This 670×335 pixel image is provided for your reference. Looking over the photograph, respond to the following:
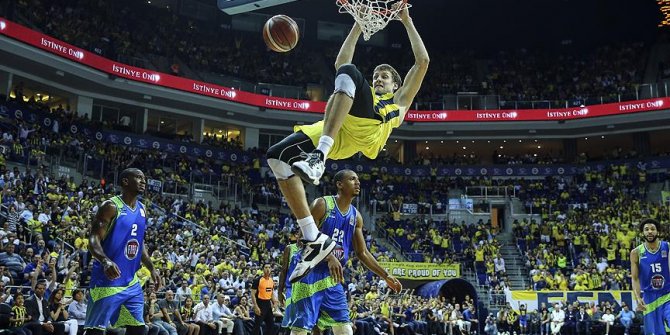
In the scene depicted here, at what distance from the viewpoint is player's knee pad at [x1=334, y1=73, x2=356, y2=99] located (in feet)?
15.8

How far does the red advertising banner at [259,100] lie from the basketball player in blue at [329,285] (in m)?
22.1

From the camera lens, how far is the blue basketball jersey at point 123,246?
253 inches

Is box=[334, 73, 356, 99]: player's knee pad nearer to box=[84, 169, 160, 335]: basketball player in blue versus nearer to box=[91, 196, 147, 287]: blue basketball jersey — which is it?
box=[84, 169, 160, 335]: basketball player in blue

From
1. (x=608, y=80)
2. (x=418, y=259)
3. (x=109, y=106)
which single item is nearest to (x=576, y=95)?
(x=608, y=80)

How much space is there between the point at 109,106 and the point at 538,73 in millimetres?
24548

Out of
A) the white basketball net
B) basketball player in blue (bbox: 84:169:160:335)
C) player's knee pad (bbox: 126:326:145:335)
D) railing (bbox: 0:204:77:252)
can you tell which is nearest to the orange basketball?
the white basketball net

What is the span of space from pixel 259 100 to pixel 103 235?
27389mm

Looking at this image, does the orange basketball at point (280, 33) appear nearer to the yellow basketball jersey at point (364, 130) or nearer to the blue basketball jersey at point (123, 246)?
the yellow basketball jersey at point (364, 130)

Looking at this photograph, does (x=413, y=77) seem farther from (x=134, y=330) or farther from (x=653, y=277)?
(x=653, y=277)

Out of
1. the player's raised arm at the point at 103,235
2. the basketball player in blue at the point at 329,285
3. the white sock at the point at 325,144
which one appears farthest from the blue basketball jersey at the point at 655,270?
the player's raised arm at the point at 103,235

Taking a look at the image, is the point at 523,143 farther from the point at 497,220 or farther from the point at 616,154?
the point at 497,220

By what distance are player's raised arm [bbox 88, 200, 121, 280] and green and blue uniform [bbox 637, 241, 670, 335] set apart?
6.83 meters

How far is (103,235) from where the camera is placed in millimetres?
6496

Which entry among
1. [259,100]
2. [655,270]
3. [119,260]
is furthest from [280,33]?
[259,100]
